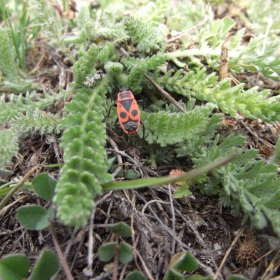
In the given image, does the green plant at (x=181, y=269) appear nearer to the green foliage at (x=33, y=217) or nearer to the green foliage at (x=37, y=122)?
the green foliage at (x=33, y=217)

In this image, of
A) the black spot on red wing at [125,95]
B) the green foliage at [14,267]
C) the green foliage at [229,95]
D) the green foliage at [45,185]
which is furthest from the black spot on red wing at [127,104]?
the green foliage at [14,267]

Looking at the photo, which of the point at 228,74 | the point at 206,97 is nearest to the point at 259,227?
the point at 206,97

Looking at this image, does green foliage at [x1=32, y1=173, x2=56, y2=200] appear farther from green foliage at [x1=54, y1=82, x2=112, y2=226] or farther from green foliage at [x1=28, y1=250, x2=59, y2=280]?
green foliage at [x1=28, y1=250, x2=59, y2=280]

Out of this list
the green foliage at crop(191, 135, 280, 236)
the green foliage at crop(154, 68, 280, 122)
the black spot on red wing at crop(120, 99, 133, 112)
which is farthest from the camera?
the black spot on red wing at crop(120, 99, 133, 112)

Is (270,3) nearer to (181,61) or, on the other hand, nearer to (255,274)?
(181,61)

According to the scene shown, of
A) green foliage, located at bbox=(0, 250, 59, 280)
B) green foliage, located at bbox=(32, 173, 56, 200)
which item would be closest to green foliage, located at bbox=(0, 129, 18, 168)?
green foliage, located at bbox=(32, 173, 56, 200)

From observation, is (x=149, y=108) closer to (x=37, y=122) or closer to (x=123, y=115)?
(x=123, y=115)

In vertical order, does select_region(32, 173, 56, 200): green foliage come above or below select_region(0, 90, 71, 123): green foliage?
below
